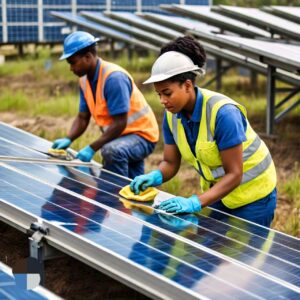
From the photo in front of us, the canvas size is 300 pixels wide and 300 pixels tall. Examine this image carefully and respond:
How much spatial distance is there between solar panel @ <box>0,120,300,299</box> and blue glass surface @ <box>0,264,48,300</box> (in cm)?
36

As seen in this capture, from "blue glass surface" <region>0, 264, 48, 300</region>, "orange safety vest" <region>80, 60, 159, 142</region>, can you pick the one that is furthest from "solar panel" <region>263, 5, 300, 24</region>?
"blue glass surface" <region>0, 264, 48, 300</region>

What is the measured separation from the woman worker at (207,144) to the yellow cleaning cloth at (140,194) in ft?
0.11

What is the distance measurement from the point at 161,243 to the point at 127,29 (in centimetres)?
1227

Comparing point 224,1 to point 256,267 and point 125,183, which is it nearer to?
point 125,183

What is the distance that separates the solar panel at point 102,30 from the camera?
16375mm

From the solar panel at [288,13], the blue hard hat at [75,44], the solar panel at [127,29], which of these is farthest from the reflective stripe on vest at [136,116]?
the solar panel at [127,29]

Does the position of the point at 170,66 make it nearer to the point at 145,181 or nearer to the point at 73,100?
the point at 145,181

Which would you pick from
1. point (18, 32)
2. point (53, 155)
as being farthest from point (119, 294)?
point (18, 32)

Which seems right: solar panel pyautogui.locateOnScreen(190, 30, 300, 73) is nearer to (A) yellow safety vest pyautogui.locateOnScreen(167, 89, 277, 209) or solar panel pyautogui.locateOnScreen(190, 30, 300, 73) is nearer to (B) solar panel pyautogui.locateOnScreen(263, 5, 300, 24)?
(B) solar panel pyautogui.locateOnScreen(263, 5, 300, 24)

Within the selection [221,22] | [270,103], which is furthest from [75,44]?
[221,22]

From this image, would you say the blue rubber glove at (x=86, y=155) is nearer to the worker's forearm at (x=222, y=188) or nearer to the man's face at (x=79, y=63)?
the man's face at (x=79, y=63)

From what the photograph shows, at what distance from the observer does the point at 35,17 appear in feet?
63.1

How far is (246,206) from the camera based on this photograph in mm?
4969

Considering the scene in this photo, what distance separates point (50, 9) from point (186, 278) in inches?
660
